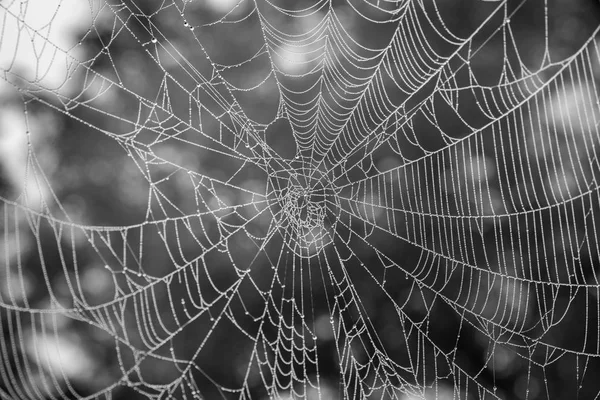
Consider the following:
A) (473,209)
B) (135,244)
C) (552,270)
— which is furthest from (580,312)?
(135,244)

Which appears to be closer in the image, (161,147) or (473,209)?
(473,209)

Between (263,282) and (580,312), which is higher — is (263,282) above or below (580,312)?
above

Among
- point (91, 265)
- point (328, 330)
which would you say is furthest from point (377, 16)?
point (91, 265)

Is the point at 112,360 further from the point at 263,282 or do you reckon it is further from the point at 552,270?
the point at 552,270

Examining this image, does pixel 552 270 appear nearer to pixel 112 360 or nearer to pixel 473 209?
pixel 473 209

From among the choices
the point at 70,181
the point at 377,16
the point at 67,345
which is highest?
the point at 377,16

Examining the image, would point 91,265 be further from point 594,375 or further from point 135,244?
point 594,375

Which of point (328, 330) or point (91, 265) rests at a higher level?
point (91, 265)

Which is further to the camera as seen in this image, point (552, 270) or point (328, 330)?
point (328, 330)

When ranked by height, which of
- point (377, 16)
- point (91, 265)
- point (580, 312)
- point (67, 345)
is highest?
point (377, 16)
